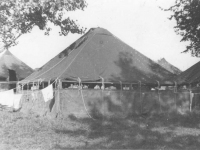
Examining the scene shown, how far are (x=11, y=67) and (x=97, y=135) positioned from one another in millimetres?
26853

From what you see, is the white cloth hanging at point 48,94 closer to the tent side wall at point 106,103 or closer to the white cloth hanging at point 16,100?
the tent side wall at point 106,103

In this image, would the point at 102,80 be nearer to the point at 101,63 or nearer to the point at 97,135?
the point at 101,63

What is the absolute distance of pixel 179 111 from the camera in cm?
1622

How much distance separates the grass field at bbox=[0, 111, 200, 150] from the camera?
27.2 ft

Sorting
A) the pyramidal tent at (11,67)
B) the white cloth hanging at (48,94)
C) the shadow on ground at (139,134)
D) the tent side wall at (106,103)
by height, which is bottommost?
the shadow on ground at (139,134)

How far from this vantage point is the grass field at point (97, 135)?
8300mm

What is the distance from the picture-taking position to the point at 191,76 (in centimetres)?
1911

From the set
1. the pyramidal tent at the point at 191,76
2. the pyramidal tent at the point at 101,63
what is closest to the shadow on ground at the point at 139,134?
the pyramidal tent at the point at 101,63

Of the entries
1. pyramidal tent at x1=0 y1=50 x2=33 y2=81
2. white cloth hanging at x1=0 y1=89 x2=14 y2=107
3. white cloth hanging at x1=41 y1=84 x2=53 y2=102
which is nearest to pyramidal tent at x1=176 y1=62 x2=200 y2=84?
white cloth hanging at x1=41 y1=84 x2=53 y2=102

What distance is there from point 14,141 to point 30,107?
782 centimetres

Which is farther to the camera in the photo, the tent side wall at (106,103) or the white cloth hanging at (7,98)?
the white cloth hanging at (7,98)

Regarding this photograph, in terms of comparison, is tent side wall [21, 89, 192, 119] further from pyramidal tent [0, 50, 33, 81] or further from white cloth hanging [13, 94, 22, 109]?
pyramidal tent [0, 50, 33, 81]

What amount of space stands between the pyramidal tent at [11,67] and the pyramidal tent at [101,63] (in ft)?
48.0

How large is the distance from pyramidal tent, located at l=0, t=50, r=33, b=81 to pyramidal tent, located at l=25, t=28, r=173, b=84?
14.6 meters
